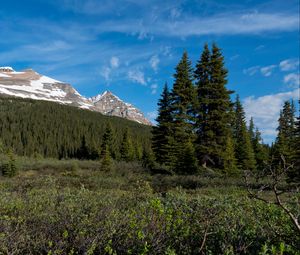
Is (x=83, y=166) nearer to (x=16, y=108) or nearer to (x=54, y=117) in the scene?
(x=54, y=117)

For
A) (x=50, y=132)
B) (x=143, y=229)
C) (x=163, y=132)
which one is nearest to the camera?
(x=143, y=229)

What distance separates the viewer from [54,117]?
352 feet

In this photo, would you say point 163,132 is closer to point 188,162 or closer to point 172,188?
point 188,162

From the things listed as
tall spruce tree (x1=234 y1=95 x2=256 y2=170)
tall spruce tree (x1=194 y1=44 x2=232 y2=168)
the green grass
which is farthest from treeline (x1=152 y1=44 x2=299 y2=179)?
the green grass

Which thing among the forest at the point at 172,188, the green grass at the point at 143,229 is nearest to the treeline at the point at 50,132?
the forest at the point at 172,188

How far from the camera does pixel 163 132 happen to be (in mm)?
32875

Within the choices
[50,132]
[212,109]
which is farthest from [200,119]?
[50,132]

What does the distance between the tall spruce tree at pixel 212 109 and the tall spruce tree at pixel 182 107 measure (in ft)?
2.67

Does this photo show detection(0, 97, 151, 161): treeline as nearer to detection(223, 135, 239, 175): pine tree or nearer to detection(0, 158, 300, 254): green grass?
detection(223, 135, 239, 175): pine tree

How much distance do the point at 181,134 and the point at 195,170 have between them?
16.8 ft

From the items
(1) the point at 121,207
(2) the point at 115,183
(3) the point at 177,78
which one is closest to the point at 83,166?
(3) the point at 177,78

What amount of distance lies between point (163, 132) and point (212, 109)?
17.3 feet

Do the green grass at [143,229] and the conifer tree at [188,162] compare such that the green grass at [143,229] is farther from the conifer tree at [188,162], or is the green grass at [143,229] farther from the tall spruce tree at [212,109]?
the tall spruce tree at [212,109]

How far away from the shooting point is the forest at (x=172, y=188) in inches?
136
